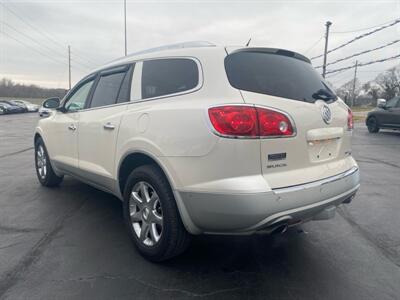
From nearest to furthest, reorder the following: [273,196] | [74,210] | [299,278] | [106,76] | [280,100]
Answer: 1. [273,196]
2. [280,100]
3. [299,278]
4. [106,76]
5. [74,210]

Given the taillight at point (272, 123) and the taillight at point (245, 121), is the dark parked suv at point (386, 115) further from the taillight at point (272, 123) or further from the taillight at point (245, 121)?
the taillight at point (245, 121)

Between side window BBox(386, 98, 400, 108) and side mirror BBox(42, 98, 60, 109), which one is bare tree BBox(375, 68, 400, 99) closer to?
side window BBox(386, 98, 400, 108)

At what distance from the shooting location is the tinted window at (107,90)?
3599mm

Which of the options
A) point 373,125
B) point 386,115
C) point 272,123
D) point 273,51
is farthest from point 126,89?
point 373,125

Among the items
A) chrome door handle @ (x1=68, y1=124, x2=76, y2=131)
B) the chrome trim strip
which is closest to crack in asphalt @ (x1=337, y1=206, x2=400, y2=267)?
the chrome trim strip

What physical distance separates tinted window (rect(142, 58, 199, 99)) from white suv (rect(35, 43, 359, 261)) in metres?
0.01

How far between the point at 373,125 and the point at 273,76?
51.2ft

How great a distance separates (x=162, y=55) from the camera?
312 cm

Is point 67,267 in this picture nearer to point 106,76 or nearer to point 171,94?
point 171,94

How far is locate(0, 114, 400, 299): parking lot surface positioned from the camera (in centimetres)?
252

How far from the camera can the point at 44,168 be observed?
5355 mm

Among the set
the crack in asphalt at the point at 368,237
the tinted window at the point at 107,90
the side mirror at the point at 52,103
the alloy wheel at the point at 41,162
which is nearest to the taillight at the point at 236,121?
the tinted window at the point at 107,90

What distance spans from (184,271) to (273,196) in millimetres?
1054

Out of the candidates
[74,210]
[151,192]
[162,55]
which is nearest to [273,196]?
[151,192]
